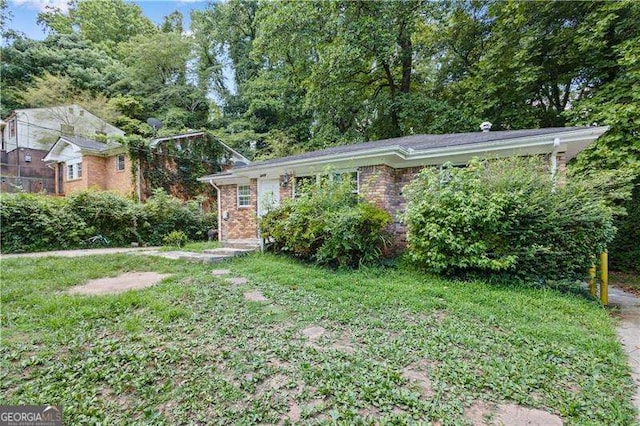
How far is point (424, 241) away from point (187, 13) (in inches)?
1282

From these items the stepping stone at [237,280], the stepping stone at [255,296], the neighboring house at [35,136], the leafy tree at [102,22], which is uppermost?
the leafy tree at [102,22]

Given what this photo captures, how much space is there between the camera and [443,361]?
2.78 metres

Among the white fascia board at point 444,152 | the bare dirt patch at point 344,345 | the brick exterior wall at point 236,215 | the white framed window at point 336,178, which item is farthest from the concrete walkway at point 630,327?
the brick exterior wall at point 236,215

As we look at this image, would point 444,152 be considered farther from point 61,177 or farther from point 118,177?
point 61,177

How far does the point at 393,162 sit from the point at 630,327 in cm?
521

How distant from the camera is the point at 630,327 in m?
3.96

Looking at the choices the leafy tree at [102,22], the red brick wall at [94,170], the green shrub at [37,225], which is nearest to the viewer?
the green shrub at [37,225]

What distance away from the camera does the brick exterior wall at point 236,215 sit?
33.9ft

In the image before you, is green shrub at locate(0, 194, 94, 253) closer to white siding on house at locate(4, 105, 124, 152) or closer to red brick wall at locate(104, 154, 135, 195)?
red brick wall at locate(104, 154, 135, 195)

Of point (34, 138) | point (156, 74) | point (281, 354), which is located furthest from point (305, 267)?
point (156, 74)

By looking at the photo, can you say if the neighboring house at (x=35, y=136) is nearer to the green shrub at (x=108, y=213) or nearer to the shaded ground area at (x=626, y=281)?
the green shrub at (x=108, y=213)

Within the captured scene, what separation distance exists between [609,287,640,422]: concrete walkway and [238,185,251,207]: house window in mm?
9595

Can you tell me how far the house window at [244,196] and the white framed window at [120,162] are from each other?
8.29 meters

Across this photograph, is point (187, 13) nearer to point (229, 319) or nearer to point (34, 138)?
point (34, 138)
